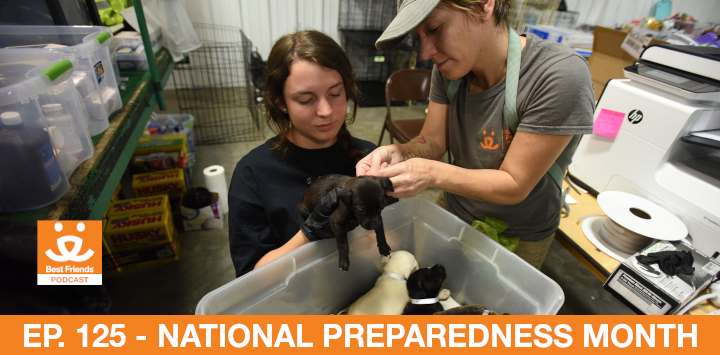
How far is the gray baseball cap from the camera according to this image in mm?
649

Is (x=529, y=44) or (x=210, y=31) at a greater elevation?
(x=529, y=44)

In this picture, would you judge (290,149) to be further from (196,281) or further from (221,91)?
(221,91)

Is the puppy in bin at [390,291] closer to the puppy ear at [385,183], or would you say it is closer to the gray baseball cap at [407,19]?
the puppy ear at [385,183]

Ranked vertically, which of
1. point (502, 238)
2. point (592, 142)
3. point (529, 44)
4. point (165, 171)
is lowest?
point (165, 171)

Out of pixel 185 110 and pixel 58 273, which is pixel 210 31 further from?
pixel 58 273

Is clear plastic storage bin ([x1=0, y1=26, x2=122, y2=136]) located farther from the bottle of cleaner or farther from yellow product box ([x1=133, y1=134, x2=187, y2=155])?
yellow product box ([x1=133, y1=134, x2=187, y2=155])

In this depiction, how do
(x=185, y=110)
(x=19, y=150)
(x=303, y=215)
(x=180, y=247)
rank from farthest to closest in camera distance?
(x=185, y=110), (x=180, y=247), (x=303, y=215), (x=19, y=150)

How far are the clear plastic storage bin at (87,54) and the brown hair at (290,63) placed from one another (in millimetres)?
538

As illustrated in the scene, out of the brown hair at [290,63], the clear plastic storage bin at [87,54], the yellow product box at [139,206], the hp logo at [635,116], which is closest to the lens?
the brown hair at [290,63]

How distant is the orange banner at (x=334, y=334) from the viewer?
0.66 meters

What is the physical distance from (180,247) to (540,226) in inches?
79.6

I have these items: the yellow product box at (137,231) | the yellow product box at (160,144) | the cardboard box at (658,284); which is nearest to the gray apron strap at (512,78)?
the cardboard box at (658,284)

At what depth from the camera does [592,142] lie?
4.80 feet

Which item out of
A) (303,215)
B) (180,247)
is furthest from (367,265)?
(180,247)
